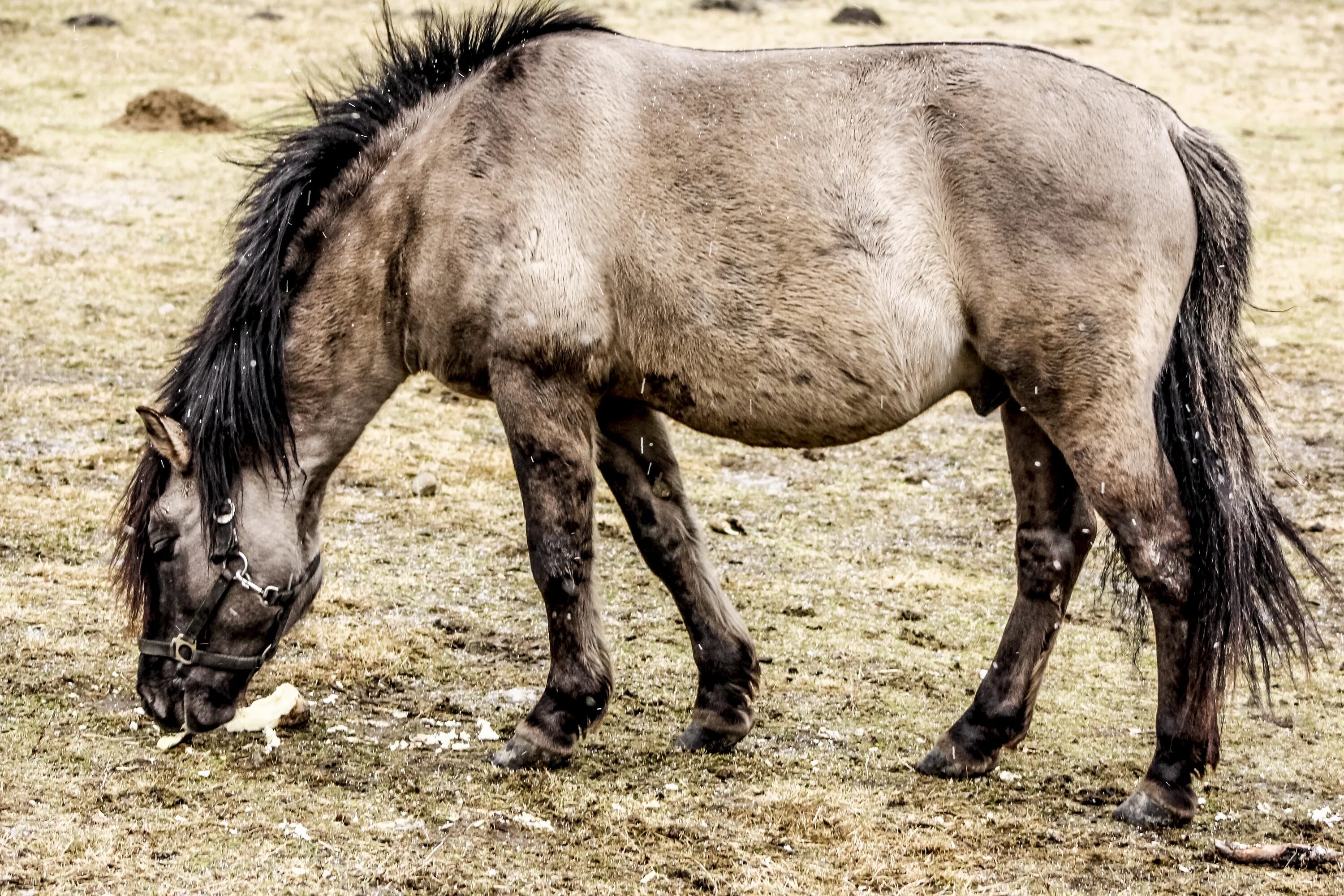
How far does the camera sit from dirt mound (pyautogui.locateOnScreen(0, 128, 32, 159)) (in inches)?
563

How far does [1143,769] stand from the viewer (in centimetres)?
492

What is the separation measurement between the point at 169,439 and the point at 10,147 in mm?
11433

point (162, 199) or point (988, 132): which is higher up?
point (988, 132)

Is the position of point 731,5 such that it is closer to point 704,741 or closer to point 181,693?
point 704,741

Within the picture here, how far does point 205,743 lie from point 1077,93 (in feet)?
11.2

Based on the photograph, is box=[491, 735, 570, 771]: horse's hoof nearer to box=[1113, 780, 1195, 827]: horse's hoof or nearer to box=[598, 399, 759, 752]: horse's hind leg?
box=[598, 399, 759, 752]: horse's hind leg

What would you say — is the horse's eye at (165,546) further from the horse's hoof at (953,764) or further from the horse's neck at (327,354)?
the horse's hoof at (953,764)

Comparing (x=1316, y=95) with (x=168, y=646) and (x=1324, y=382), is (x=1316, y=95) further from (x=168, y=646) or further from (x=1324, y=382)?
(x=168, y=646)

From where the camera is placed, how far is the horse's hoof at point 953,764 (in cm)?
480

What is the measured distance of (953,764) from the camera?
4.80 metres

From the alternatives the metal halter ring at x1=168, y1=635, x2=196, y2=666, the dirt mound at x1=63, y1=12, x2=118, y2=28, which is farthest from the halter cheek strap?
the dirt mound at x1=63, y1=12, x2=118, y2=28

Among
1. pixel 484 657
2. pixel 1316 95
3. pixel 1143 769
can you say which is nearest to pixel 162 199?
pixel 484 657

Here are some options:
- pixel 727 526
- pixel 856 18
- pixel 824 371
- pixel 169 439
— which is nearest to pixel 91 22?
pixel 856 18

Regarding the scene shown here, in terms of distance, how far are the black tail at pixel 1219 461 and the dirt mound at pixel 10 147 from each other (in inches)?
503
